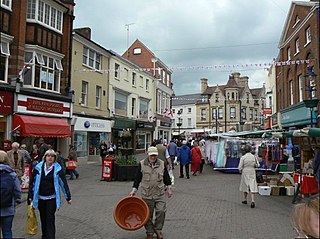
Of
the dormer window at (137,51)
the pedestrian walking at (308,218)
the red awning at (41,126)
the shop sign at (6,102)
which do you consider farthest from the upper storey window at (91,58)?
the pedestrian walking at (308,218)

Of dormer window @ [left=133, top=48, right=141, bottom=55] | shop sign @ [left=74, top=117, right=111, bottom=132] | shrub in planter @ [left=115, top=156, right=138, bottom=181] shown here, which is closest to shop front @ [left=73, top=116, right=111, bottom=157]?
shop sign @ [left=74, top=117, right=111, bottom=132]

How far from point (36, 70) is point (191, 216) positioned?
46.0 feet

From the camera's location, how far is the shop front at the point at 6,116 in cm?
1614

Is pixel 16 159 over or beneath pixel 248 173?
over

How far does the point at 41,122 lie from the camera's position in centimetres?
1808

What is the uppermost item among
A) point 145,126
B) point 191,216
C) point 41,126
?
point 145,126

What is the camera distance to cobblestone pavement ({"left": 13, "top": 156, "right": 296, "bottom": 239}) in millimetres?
6504

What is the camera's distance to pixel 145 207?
5914 mm

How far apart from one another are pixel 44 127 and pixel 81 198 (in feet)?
28.4

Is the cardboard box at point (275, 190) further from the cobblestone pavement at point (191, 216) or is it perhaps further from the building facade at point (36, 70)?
the building facade at point (36, 70)

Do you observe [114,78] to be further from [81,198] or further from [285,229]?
[285,229]

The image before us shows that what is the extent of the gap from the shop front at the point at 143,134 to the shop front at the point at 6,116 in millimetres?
17266

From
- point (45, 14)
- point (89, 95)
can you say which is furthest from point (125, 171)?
point (89, 95)

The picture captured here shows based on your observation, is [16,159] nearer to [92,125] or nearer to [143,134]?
[92,125]
